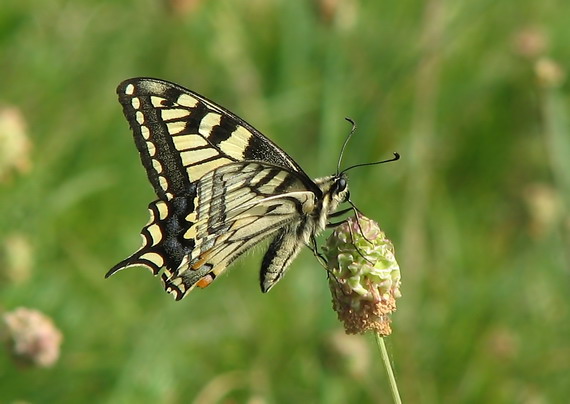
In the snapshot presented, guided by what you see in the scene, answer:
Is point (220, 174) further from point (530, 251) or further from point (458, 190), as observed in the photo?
point (458, 190)

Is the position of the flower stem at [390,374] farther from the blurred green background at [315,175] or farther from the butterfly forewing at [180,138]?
the blurred green background at [315,175]

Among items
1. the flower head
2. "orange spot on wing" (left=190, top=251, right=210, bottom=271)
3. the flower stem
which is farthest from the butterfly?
the flower stem

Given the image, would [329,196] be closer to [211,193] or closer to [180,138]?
[211,193]

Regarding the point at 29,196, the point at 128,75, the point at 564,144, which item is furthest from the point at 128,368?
the point at 128,75

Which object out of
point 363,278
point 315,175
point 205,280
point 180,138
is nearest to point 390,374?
point 363,278

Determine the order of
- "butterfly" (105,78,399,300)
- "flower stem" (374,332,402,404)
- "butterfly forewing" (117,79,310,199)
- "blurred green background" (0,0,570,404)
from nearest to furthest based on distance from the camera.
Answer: "flower stem" (374,332,402,404) → "butterfly" (105,78,399,300) → "butterfly forewing" (117,79,310,199) → "blurred green background" (0,0,570,404)

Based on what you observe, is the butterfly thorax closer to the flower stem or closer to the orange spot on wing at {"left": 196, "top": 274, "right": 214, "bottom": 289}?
the orange spot on wing at {"left": 196, "top": 274, "right": 214, "bottom": 289}

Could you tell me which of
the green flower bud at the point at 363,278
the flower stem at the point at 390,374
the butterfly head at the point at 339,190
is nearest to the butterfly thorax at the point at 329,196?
the butterfly head at the point at 339,190
